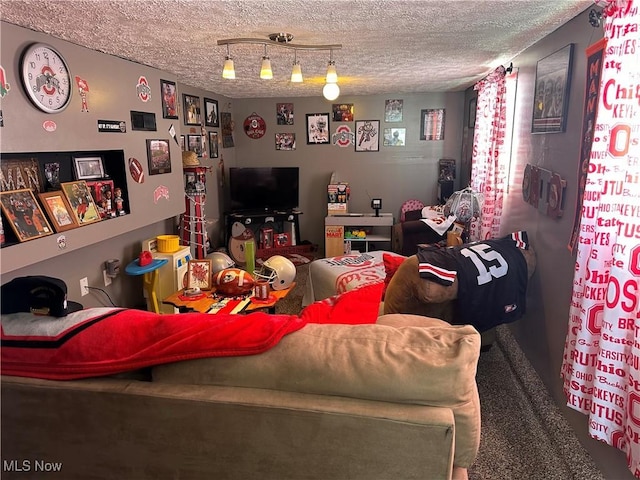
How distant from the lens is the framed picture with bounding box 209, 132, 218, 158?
17.4 ft

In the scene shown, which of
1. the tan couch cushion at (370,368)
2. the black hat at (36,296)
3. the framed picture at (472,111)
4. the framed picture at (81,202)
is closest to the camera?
the tan couch cushion at (370,368)

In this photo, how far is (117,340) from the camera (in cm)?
122

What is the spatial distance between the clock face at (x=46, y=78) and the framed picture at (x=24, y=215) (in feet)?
1.66

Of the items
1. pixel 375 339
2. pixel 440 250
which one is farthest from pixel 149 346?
pixel 440 250

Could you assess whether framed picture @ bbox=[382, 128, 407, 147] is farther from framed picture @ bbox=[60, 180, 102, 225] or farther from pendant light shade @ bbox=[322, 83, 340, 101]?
framed picture @ bbox=[60, 180, 102, 225]

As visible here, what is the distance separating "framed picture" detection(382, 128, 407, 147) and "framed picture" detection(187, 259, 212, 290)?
139 inches

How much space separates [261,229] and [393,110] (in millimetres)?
2391

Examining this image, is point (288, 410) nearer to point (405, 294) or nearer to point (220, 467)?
point (220, 467)

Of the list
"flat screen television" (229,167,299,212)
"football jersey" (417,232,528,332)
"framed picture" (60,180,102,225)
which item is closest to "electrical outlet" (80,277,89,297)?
"framed picture" (60,180,102,225)

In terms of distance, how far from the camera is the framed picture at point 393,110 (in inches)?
227

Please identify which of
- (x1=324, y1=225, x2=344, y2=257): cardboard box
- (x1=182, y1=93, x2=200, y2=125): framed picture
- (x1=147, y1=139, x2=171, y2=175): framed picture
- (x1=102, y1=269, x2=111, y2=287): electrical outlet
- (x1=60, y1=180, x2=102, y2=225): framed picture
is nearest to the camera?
(x1=60, y1=180, x2=102, y2=225): framed picture

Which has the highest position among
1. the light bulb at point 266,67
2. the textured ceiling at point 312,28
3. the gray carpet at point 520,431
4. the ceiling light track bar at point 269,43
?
the textured ceiling at point 312,28

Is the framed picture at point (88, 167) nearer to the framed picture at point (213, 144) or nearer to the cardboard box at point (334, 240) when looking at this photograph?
the framed picture at point (213, 144)

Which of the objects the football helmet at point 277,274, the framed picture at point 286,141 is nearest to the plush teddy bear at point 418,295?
the football helmet at point 277,274
